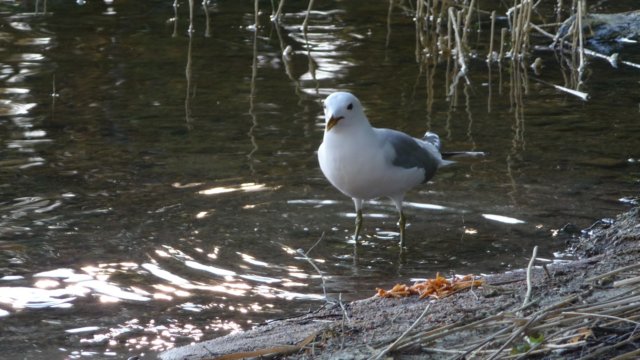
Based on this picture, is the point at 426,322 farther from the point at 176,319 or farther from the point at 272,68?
the point at 272,68

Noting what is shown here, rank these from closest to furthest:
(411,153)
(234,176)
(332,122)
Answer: (332,122)
(411,153)
(234,176)

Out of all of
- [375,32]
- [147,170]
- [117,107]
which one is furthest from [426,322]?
[375,32]

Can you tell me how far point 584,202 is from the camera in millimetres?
7352

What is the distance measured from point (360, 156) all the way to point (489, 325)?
2.53 metres

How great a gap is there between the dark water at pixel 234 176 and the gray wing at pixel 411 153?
338mm

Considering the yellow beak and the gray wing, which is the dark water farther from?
the yellow beak

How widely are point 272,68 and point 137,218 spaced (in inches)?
184

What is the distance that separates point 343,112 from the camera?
6.31 metres

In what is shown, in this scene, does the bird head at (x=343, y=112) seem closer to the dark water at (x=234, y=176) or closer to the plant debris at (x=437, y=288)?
the dark water at (x=234, y=176)

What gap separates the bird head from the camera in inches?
248

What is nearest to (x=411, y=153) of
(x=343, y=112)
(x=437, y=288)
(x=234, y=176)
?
(x=343, y=112)

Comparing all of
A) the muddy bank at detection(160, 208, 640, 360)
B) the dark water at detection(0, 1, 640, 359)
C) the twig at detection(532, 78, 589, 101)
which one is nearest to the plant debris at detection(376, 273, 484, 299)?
the muddy bank at detection(160, 208, 640, 360)

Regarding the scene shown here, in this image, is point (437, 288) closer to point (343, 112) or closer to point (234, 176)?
point (343, 112)

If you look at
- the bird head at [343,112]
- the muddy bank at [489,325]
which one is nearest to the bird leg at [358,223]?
the bird head at [343,112]
